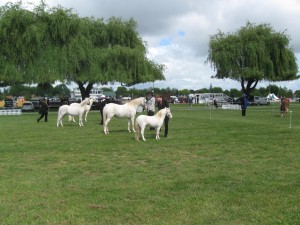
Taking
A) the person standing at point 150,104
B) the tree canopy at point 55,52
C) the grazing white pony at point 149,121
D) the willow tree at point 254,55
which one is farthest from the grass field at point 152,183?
the willow tree at point 254,55

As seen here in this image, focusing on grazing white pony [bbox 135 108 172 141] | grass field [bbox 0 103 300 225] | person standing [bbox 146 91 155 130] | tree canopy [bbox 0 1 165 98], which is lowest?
grass field [bbox 0 103 300 225]

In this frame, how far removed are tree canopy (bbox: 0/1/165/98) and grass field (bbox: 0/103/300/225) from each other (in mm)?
23949

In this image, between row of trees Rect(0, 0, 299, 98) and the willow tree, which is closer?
row of trees Rect(0, 0, 299, 98)

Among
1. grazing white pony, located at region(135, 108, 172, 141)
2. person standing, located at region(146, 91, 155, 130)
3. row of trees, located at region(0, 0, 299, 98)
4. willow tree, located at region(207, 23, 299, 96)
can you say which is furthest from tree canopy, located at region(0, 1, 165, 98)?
grazing white pony, located at region(135, 108, 172, 141)

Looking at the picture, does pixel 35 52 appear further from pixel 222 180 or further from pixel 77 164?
pixel 222 180

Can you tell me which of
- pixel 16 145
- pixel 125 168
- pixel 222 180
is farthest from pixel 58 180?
pixel 16 145

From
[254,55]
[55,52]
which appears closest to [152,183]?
[55,52]

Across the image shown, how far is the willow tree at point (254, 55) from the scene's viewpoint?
53.2 metres

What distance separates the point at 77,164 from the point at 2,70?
28731mm

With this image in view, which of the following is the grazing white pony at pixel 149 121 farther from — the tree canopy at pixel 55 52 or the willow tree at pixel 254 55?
the willow tree at pixel 254 55

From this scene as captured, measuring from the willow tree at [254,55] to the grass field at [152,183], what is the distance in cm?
4117

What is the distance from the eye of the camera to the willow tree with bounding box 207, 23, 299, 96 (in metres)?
53.2

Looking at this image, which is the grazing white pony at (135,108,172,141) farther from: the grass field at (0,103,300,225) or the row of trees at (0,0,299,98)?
the row of trees at (0,0,299,98)

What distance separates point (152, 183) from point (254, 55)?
1885 inches
